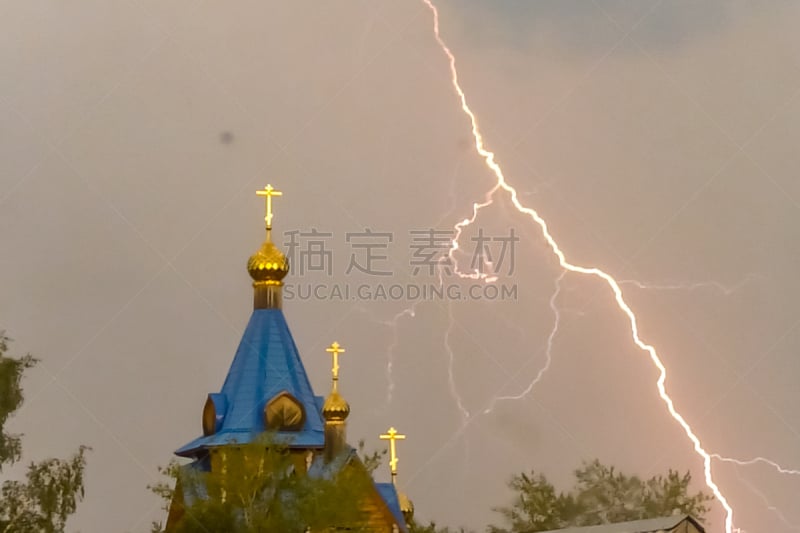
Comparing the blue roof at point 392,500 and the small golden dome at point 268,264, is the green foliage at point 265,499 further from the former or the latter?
the small golden dome at point 268,264

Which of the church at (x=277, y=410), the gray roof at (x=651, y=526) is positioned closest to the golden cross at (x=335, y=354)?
the church at (x=277, y=410)

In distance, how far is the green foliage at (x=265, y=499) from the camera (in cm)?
2527

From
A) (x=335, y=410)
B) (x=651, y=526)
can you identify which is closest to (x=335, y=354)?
(x=335, y=410)

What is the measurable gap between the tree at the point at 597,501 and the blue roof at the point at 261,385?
10.7 m

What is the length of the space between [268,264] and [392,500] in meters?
4.98

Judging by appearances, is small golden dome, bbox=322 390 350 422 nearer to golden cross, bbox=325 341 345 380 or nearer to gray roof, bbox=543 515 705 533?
golden cross, bbox=325 341 345 380

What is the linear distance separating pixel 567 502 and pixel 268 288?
1259cm

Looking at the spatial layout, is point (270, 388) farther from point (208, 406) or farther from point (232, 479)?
point (232, 479)

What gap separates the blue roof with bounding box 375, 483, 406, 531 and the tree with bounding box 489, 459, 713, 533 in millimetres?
9797

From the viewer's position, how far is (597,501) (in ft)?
144

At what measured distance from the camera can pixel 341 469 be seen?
30.0 m

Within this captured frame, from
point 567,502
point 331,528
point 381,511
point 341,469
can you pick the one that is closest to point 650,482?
point 567,502

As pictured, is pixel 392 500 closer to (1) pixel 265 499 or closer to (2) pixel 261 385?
(2) pixel 261 385

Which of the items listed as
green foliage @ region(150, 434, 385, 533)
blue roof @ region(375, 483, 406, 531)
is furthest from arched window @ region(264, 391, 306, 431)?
green foliage @ region(150, 434, 385, 533)
